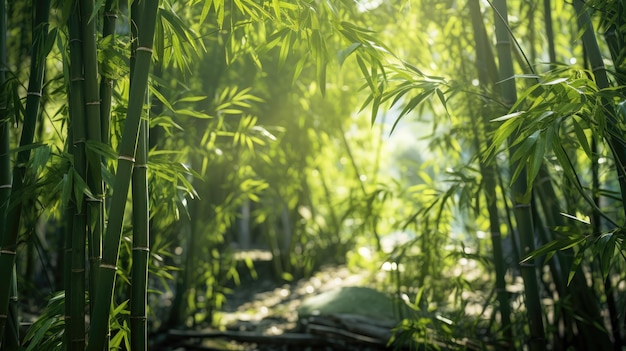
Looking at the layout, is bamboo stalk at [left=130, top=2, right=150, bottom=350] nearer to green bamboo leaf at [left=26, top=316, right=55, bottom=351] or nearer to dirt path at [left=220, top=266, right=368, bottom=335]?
green bamboo leaf at [left=26, top=316, right=55, bottom=351]

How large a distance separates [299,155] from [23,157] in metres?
3.35

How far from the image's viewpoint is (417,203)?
A: 147 inches

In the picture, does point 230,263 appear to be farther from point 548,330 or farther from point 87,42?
point 87,42

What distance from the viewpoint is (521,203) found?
5.89ft

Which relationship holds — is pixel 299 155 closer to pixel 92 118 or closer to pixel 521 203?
pixel 521 203

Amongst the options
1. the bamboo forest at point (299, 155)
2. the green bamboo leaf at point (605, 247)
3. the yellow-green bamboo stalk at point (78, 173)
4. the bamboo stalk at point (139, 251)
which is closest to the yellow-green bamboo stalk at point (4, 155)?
the bamboo forest at point (299, 155)

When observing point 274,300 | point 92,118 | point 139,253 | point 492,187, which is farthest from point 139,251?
point 274,300

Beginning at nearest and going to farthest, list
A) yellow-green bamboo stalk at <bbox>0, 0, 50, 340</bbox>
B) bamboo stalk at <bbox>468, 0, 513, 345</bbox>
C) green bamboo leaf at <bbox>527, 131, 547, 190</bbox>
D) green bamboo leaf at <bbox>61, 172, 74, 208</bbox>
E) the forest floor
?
green bamboo leaf at <bbox>527, 131, 547, 190</bbox> → green bamboo leaf at <bbox>61, 172, 74, 208</bbox> → yellow-green bamboo stalk at <bbox>0, 0, 50, 340</bbox> → bamboo stalk at <bbox>468, 0, 513, 345</bbox> → the forest floor

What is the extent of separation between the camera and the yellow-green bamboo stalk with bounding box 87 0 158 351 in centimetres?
133

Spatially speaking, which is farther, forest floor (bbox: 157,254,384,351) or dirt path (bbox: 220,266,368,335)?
dirt path (bbox: 220,266,368,335)

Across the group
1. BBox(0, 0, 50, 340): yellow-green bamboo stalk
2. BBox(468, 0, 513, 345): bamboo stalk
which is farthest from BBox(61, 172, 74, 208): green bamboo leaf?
BBox(468, 0, 513, 345): bamboo stalk

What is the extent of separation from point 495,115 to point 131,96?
123cm

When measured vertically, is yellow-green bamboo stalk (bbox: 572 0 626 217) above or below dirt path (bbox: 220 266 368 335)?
above

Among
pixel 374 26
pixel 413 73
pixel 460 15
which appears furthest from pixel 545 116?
pixel 374 26
